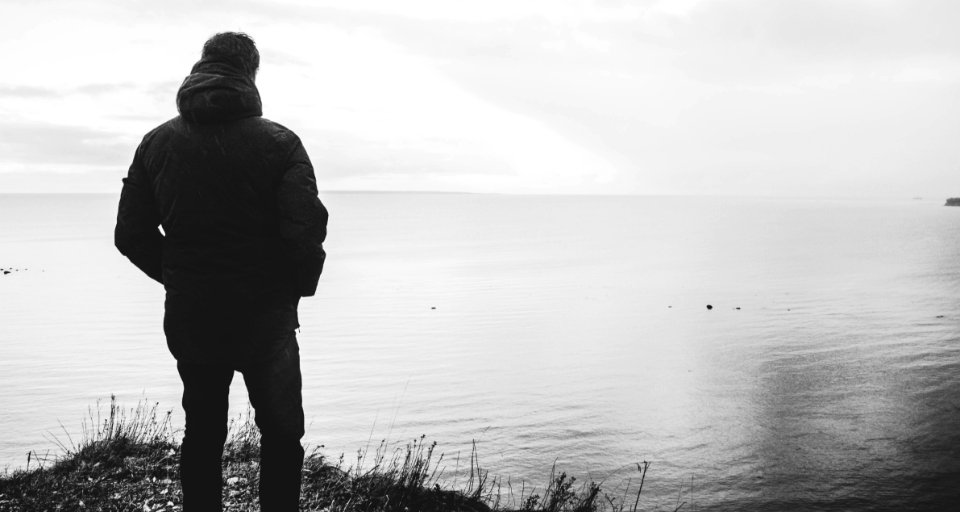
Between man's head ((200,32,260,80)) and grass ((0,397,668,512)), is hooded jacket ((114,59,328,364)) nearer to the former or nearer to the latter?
man's head ((200,32,260,80))

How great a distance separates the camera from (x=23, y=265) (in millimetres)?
51594

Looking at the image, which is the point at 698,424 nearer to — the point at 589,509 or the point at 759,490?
the point at 759,490

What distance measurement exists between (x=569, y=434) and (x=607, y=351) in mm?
9764

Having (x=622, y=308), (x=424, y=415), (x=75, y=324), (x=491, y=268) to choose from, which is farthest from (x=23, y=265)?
(x=424, y=415)

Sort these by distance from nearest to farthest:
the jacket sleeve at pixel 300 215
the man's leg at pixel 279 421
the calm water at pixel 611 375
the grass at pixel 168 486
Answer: the jacket sleeve at pixel 300 215
the man's leg at pixel 279 421
the grass at pixel 168 486
the calm water at pixel 611 375

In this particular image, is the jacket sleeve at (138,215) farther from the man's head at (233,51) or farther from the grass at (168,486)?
the grass at (168,486)

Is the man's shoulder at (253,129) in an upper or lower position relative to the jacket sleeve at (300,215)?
upper

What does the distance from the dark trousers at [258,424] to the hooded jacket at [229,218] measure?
0.37 ft

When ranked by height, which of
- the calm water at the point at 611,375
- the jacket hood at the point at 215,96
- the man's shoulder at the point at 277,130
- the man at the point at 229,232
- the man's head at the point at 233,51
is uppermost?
the man's head at the point at 233,51

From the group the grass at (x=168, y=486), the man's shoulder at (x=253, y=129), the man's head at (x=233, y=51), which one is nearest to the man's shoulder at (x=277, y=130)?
the man's shoulder at (x=253, y=129)

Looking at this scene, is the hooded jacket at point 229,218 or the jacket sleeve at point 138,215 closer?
the hooded jacket at point 229,218

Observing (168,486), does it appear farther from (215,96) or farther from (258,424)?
(215,96)

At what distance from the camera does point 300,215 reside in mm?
3416

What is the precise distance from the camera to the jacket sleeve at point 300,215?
11.2ft
